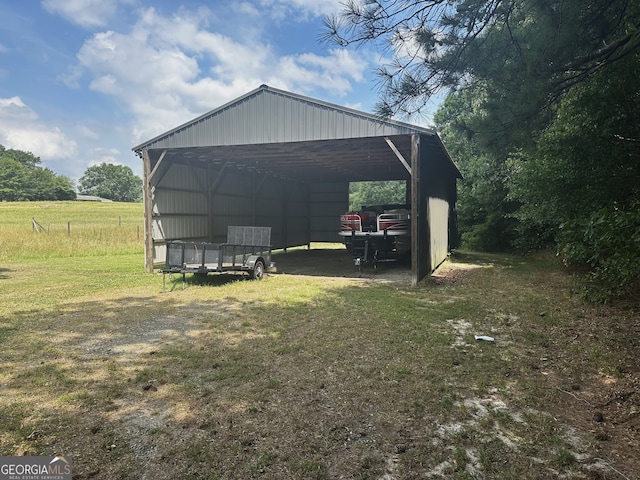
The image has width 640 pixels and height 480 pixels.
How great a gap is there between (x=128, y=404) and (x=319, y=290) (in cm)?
512

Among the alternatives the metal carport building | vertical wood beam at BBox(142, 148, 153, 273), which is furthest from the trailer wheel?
vertical wood beam at BBox(142, 148, 153, 273)

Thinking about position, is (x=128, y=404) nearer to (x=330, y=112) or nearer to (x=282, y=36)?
(x=330, y=112)

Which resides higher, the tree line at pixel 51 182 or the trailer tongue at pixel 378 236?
the tree line at pixel 51 182

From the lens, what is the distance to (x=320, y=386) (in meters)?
3.30

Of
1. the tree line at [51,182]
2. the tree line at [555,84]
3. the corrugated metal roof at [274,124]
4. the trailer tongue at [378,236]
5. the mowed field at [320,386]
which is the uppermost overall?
the tree line at [51,182]

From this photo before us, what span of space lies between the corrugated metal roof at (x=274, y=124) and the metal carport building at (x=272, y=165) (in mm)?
23

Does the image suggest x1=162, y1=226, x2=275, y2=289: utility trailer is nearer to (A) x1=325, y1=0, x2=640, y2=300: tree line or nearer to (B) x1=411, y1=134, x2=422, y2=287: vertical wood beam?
(B) x1=411, y1=134, x2=422, y2=287: vertical wood beam

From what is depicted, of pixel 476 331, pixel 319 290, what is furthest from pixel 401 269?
pixel 476 331

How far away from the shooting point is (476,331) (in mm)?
5012

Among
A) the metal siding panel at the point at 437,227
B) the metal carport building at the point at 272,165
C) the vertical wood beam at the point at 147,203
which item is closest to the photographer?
the metal carport building at the point at 272,165

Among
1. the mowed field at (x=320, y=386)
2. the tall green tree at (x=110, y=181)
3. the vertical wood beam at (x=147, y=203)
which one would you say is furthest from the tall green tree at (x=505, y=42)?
the tall green tree at (x=110, y=181)

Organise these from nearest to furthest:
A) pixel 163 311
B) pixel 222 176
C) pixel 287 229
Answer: pixel 163 311 → pixel 222 176 → pixel 287 229

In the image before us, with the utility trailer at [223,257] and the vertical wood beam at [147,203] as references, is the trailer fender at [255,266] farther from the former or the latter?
the vertical wood beam at [147,203]

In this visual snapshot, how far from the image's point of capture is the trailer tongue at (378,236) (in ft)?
34.8
